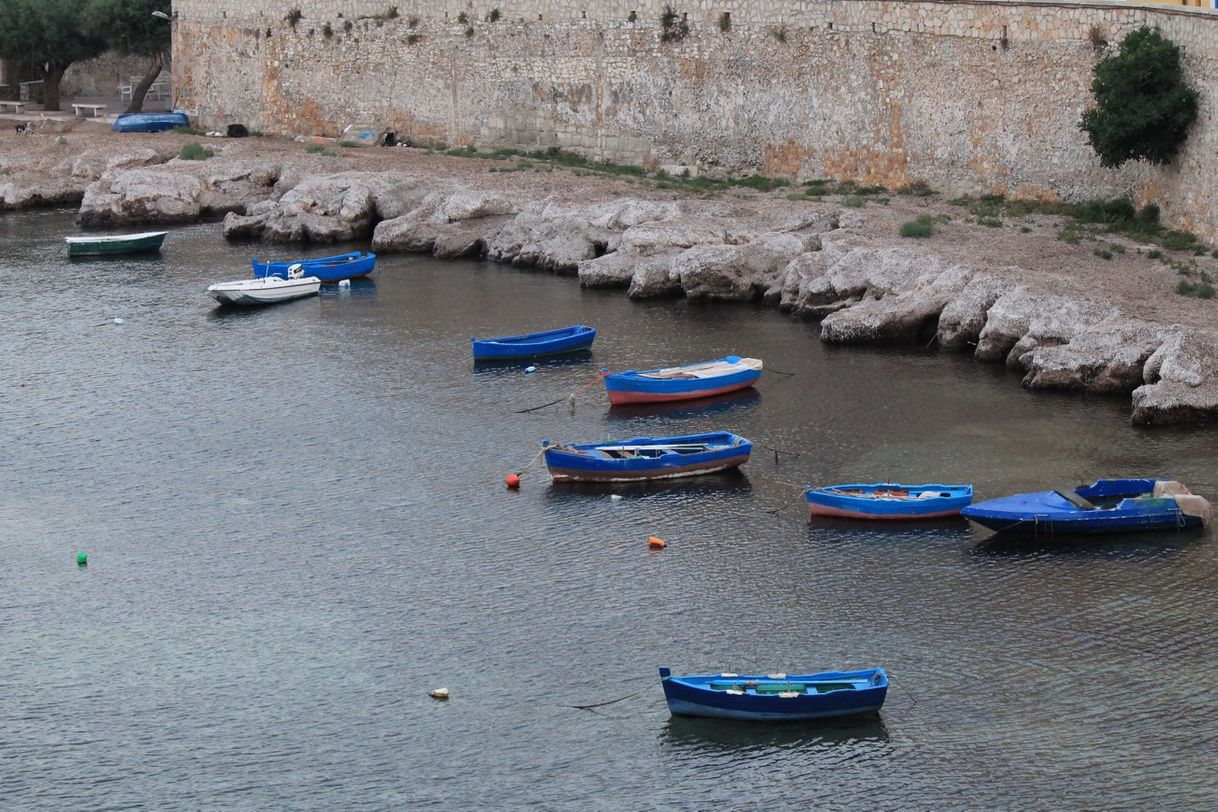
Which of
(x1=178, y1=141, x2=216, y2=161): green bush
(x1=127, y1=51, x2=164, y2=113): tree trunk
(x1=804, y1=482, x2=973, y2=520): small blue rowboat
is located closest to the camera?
(x1=804, y1=482, x2=973, y2=520): small blue rowboat

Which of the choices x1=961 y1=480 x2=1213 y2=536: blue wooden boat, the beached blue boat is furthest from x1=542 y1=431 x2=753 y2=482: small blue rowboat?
the beached blue boat

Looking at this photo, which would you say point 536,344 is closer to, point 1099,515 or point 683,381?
point 683,381

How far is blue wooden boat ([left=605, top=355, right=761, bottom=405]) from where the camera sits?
98.9 feet

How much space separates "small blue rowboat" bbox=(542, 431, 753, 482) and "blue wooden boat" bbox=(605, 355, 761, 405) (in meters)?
3.36

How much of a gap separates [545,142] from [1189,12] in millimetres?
20164

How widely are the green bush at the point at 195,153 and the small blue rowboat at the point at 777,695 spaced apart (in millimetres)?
37467

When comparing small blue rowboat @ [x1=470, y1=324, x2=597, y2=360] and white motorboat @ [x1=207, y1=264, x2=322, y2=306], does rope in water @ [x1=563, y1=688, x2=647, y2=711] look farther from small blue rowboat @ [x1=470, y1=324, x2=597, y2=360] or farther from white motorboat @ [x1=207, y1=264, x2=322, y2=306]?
white motorboat @ [x1=207, y1=264, x2=322, y2=306]

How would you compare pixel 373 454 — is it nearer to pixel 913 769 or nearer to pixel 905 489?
pixel 905 489

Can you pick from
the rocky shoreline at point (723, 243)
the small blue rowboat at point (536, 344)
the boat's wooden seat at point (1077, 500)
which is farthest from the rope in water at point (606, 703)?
the small blue rowboat at point (536, 344)

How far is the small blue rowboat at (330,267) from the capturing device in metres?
39.9

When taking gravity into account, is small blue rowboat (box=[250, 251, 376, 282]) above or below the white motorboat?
above

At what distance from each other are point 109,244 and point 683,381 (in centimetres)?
2049

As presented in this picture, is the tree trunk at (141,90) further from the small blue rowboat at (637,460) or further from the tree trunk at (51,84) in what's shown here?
the small blue rowboat at (637,460)

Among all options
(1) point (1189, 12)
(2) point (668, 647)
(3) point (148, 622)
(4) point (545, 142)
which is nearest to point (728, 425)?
(2) point (668, 647)
